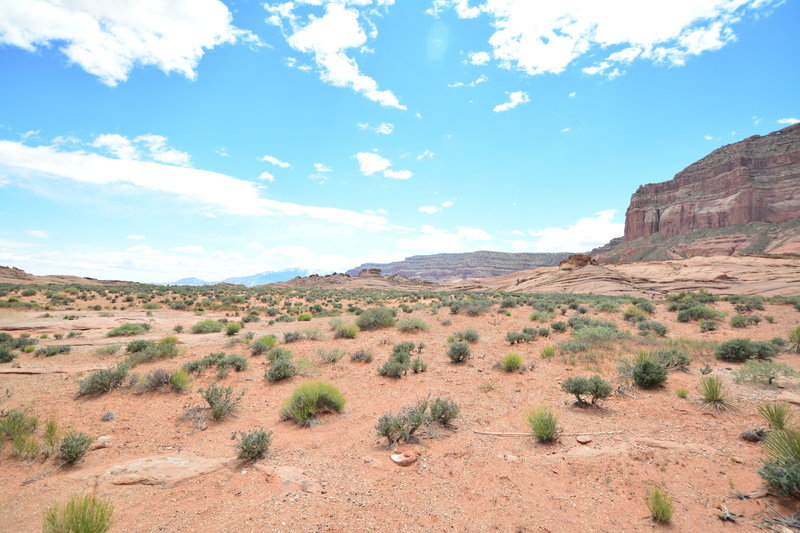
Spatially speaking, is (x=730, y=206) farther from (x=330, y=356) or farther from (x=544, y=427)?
(x=544, y=427)

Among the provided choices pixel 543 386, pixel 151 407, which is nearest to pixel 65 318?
pixel 151 407

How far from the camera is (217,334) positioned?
16234mm

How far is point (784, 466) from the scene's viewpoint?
13.0 ft

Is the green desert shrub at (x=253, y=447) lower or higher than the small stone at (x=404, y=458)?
higher

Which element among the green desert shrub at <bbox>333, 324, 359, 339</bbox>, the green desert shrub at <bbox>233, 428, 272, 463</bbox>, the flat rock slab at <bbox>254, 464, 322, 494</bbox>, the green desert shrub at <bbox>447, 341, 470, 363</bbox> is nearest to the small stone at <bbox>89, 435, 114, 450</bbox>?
the green desert shrub at <bbox>233, 428, 272, 463</bbox>

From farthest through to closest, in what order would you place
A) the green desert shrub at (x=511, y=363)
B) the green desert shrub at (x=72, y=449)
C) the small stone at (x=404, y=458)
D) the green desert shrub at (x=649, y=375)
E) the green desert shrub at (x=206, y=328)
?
the green desert shrub at (x=206, y=328) < the green desert shrub at (x=511, y=363) < the green desert shrub at (x=649, y=375) < the green desert shrub at (x=72, y=449) < the small stone at (x=404, y=458)

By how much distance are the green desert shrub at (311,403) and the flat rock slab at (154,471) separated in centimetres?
165

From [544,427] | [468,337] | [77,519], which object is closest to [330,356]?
[468,337]

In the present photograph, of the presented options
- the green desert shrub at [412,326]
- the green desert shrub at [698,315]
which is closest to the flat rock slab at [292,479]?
the green desert shrub at [412,326]

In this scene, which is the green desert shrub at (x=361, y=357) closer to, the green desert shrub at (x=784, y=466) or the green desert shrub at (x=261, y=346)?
the green desert shrub at (x=261, y=346)

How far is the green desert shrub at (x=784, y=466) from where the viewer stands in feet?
12.3

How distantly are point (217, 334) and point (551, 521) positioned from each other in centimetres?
1609

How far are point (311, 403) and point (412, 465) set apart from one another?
110 inches

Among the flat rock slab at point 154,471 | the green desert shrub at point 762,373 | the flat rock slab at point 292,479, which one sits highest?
the flat rock slab at point 154,471
